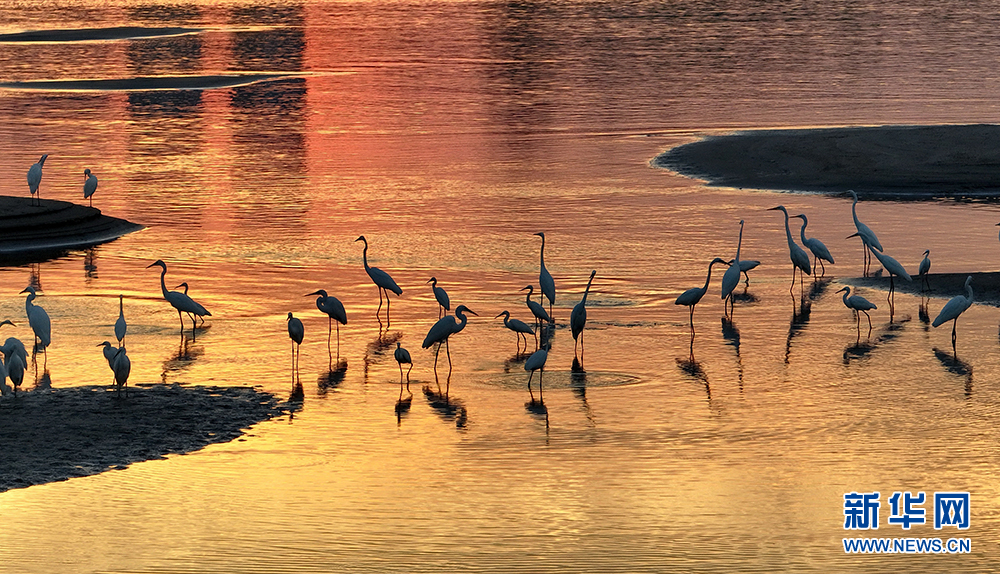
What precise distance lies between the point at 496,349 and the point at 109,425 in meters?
5.71

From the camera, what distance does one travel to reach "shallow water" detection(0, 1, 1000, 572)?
12.7 metres

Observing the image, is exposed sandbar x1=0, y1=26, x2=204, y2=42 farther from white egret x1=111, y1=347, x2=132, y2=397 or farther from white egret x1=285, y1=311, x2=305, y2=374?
white egret x1=111, y1=347, x2=132, y2=397

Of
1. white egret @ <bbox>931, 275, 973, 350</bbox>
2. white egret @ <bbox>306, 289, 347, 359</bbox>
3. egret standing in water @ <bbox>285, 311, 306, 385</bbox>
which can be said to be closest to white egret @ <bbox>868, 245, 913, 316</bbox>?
white egret @ <bbox>931, 275, 973, 350</bbox>

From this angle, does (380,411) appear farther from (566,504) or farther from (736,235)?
(736,235)

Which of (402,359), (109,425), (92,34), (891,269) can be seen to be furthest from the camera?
(92,34)

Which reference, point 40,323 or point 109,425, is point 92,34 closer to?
point 40,323

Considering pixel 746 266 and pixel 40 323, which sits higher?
pixel 746 266

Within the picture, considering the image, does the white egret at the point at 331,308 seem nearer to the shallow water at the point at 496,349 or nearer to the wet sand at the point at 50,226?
the shallow water at the point at 496,349

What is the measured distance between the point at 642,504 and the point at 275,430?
4468 millimetres

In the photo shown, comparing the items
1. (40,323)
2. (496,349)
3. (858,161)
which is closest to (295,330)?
(496,349)

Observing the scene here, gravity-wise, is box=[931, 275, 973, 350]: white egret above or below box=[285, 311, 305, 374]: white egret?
above

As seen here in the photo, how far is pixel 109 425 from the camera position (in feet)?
50.7

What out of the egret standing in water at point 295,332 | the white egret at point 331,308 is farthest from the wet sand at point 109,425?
the white egret at point 331,308

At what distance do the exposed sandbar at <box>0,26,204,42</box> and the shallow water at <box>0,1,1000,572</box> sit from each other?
4012 centimetres
